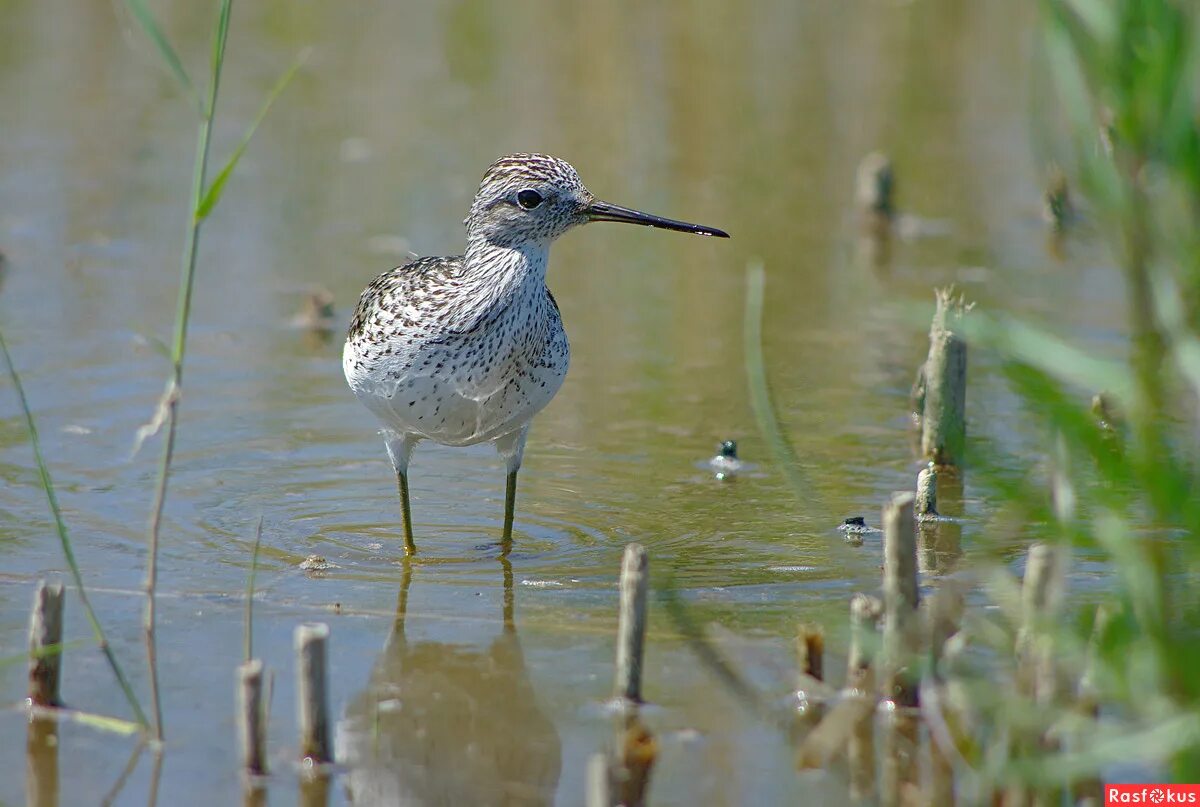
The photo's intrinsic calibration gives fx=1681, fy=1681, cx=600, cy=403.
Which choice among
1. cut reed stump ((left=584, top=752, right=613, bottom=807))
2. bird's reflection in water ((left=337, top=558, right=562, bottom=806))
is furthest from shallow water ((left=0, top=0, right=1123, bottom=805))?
cut reed stump ((left=584, top=752, right=613, bottom=807))

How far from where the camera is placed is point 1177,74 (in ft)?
13.9

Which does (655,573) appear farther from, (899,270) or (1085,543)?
(899,270)

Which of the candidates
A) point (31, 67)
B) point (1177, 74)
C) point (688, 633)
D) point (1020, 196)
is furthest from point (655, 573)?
point (31, 67)

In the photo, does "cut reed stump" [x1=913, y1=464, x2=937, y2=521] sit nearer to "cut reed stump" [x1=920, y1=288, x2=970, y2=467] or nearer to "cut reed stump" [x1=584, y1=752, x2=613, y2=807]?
"cut reed stump" [x1=920, y1=288, x2=970, y2=467]

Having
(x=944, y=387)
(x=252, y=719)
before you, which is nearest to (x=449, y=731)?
(x=252, y=719)

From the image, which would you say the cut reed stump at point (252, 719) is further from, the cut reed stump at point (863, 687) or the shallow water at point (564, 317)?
the cut reed stump at point (863, 687)

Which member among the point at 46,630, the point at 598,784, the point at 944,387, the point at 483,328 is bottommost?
the point at 598,784

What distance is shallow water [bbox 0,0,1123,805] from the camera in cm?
604

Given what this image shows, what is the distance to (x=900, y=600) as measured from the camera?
216 inches

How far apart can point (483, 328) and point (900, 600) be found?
2440mm

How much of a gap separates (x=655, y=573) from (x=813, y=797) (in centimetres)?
199

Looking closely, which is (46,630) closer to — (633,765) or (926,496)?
(633,765)

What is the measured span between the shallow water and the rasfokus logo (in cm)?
87

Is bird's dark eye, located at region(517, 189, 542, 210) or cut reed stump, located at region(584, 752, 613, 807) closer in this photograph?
cut reed stump, located at region(584, 752, 613, 807)
